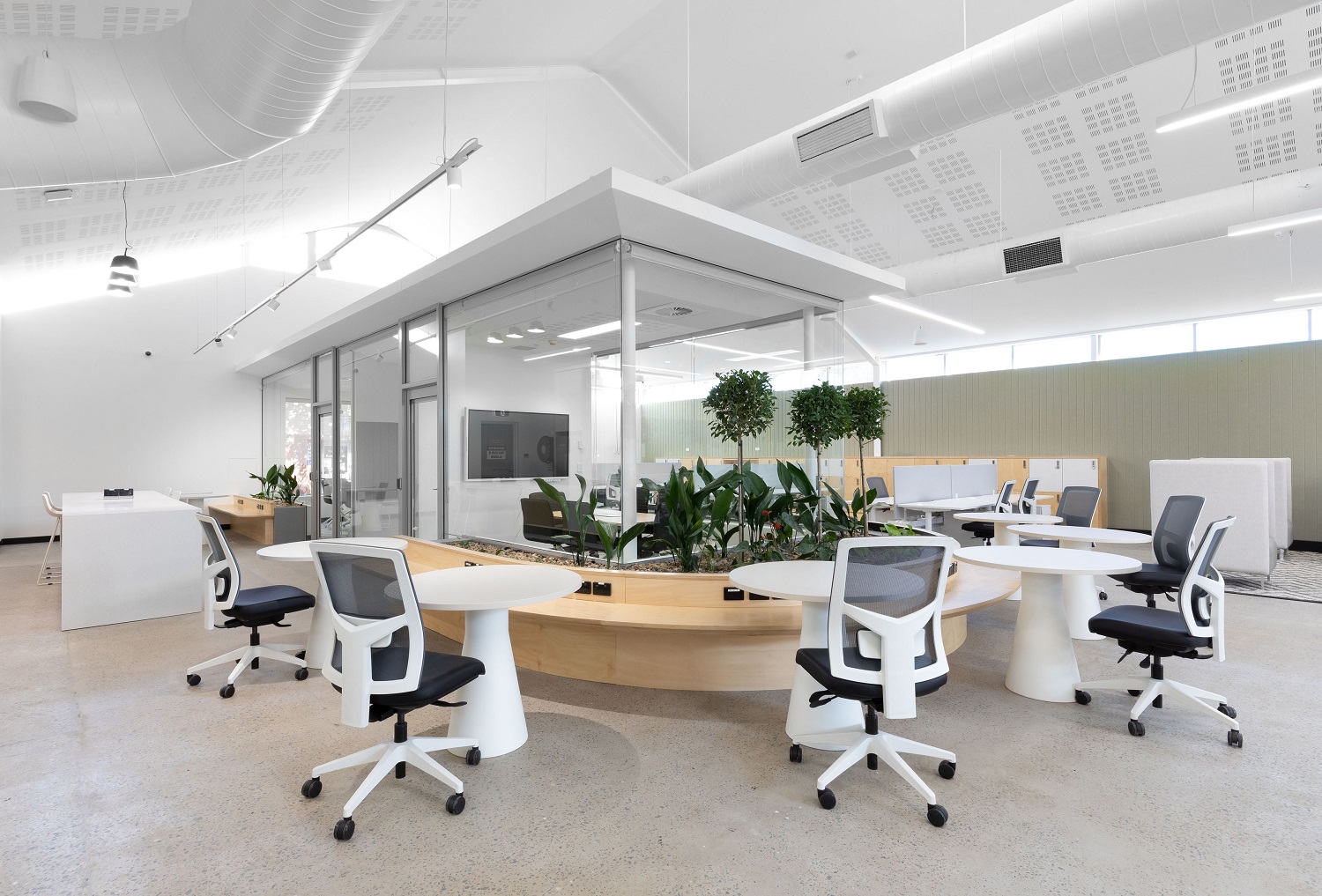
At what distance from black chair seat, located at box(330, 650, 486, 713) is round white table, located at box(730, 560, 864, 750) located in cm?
117

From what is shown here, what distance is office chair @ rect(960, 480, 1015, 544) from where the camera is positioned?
6836 millimetres

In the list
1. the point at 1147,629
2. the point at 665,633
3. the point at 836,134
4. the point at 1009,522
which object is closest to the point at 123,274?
the point at 665,633

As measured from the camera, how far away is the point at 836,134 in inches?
163

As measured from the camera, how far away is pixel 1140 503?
1002 centimetres

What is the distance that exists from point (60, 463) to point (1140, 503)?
16301mm

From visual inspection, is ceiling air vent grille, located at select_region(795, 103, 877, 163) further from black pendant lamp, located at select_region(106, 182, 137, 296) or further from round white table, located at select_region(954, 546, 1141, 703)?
black pendant lamp, located at select_region(106, 182, 137, 296)

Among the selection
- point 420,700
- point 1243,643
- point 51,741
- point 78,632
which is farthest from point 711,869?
point 78,632

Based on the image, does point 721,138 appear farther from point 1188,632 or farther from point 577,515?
point 1188,632

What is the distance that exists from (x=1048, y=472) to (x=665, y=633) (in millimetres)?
9069

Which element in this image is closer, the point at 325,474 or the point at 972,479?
the point at 325,474

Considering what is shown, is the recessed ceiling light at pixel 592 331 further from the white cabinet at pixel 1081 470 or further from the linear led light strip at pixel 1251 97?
the white cabinet at pixel 1081 470

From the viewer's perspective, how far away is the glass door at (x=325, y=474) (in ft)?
28.4

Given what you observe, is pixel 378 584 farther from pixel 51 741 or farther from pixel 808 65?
pixel 808 65

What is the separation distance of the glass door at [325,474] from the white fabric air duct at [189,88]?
5697mm
